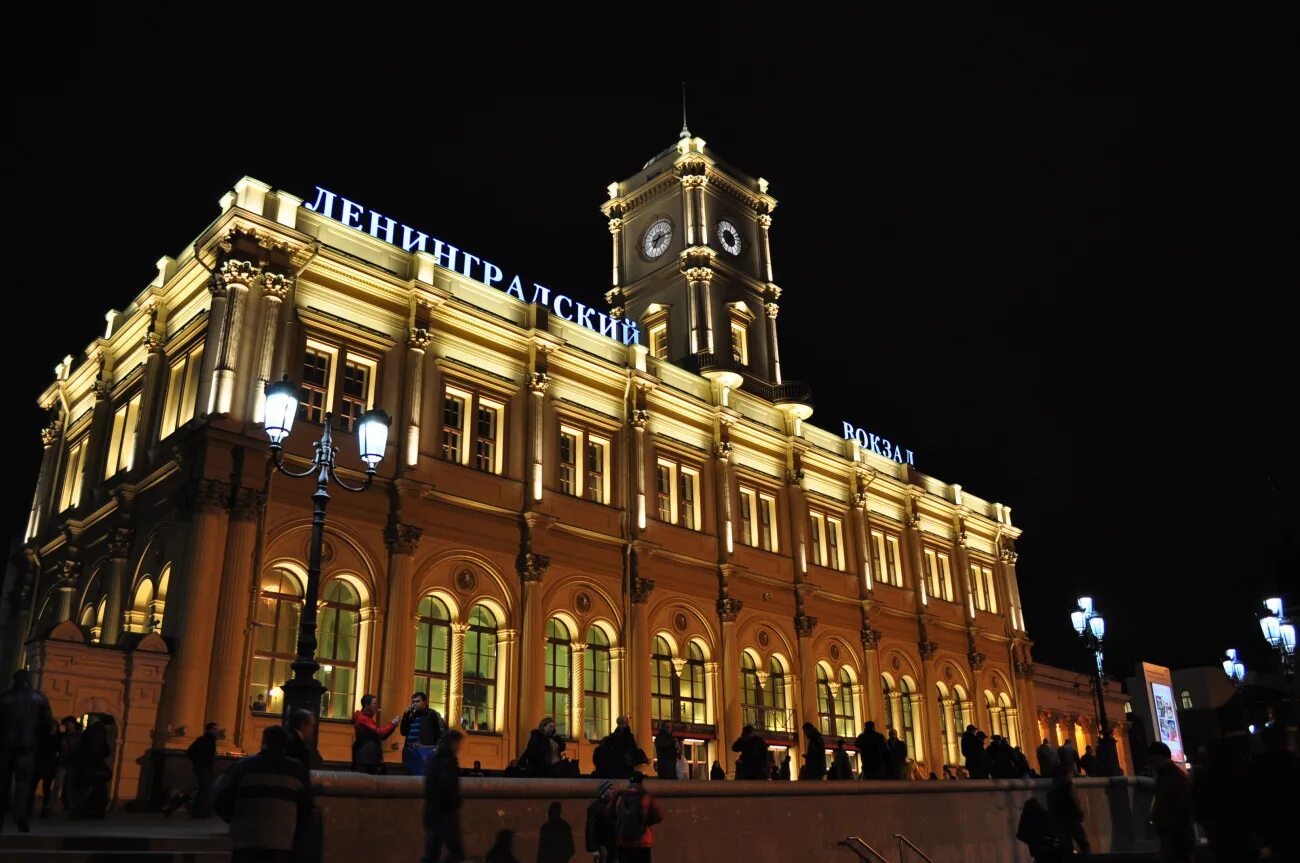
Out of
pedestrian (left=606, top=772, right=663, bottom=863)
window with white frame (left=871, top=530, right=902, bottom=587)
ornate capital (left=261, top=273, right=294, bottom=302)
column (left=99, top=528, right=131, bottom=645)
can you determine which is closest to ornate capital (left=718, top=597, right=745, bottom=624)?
window with white frame (left=871, top=530, right=902, bottom=587)

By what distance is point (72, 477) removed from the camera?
107ft

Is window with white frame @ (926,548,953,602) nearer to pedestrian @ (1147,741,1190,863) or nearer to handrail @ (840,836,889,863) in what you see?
handrail @ (840,836,889,863)

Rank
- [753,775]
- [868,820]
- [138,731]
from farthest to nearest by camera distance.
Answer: [138,731] → [753,775] → [868,820]

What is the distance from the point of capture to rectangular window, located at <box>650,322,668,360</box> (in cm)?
4472

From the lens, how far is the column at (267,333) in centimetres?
2519

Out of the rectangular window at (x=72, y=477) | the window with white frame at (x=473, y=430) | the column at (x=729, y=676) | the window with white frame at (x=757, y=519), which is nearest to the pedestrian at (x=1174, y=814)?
the window with white frame at (x=473, y=430)

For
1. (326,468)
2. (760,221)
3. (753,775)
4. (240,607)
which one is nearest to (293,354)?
(240,607)

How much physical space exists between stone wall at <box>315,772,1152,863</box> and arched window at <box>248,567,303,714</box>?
13659mm

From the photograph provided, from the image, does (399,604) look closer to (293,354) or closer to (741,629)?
(293,354)

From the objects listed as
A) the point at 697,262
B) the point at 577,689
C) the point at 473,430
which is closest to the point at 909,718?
the point at 577,689

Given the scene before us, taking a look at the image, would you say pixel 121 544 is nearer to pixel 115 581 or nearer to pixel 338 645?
pixel 115 581

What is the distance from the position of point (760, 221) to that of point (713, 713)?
1010 inches

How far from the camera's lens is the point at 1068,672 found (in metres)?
56.4

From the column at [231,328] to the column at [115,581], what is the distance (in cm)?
534
